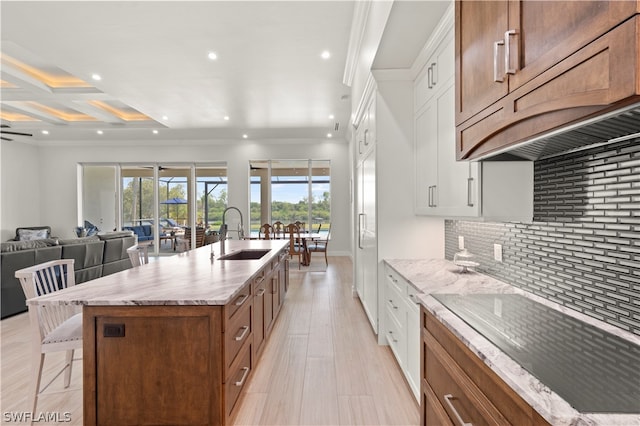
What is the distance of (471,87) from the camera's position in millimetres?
1339

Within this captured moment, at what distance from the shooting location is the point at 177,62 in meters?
4.08

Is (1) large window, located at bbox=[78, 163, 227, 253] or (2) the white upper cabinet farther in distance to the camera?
(1) large window, located at bbox=[78, 163, 227, 253]

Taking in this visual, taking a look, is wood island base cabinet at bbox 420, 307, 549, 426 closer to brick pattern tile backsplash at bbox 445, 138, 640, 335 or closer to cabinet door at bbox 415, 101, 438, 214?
brick pattern tile backsplash at bbox 445, 138, 640, 335

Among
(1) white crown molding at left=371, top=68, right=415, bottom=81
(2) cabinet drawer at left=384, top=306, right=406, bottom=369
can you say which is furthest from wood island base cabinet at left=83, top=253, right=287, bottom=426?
(1) white crown molding at left=371, top=68, right=415, bottom=81

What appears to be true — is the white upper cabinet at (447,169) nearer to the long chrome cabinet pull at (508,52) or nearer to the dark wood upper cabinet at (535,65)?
the dark wood upper cabinet at (535,65)

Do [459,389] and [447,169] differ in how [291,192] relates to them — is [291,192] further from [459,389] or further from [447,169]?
[459,389]

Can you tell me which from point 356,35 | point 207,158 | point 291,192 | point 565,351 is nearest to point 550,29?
point 565,351

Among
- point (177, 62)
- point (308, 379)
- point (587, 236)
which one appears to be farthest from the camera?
point (177, 62)

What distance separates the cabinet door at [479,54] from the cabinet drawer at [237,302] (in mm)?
1561

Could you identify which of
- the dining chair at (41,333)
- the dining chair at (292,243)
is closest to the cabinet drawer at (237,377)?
the dining chair at (41,333)

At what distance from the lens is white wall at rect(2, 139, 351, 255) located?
836cm

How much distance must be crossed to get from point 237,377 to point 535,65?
2110 mm

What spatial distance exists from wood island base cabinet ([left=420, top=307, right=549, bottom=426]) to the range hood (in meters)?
0.74

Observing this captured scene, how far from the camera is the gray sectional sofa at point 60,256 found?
3.57m
